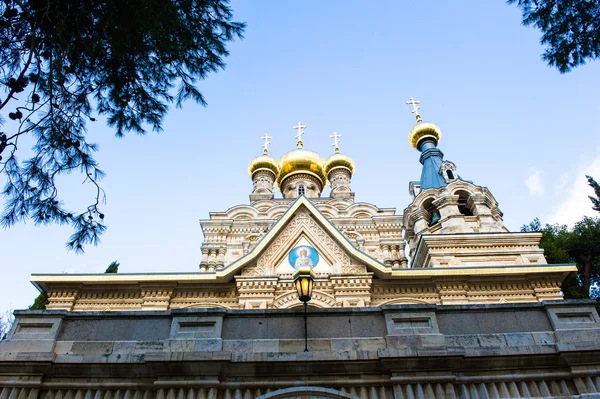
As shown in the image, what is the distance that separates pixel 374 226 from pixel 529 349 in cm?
1718

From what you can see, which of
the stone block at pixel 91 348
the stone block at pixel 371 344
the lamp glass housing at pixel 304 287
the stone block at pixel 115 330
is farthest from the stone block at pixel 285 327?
the stone block at pixel 91 348

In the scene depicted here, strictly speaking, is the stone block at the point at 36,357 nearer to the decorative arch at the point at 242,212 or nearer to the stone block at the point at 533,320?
the stone block at the point at 533,320

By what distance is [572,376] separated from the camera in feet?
19.3

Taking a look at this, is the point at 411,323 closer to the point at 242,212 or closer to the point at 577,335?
the point at 577,335

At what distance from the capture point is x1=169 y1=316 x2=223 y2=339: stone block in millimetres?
6395

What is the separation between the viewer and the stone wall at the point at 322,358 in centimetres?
585

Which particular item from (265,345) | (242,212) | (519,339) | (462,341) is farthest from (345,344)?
(242,212)

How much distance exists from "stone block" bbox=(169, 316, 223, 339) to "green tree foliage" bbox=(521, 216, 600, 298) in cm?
2471

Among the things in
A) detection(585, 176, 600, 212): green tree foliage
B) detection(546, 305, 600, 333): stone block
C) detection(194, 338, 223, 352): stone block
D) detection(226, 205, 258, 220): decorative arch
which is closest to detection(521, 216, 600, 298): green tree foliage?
detection(585, 176, 600, 212): green tree foliage

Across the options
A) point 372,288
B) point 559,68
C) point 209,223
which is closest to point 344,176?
point 209,223

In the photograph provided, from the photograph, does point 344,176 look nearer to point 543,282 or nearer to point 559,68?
point 543,282

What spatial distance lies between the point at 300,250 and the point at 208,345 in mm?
9190

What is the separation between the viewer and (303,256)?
1509 centimetres

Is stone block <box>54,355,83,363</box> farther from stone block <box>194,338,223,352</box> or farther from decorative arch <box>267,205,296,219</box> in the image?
decorative arch <box>267,205,296,219</box>
